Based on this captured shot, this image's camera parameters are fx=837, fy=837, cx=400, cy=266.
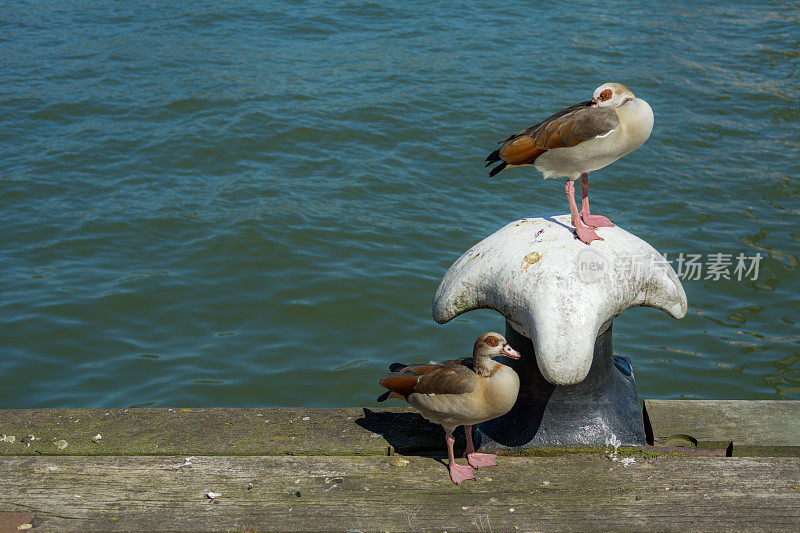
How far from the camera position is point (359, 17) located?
1630cm

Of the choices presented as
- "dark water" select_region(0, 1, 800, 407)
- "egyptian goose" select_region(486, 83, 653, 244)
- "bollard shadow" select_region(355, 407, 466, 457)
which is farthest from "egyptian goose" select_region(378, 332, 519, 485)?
"dark water" select_region(0, 1, 800, 407)

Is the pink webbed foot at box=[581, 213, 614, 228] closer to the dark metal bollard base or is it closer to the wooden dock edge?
the dark metal bollard base

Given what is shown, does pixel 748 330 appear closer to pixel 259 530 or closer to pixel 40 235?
pixel 259 530

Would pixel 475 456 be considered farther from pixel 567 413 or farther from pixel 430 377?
pixel 567 413

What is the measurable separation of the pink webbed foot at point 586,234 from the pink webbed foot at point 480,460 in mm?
1148

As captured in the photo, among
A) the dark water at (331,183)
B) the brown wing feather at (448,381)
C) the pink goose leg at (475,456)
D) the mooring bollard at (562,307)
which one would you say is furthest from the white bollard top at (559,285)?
the dark water at (331,183)

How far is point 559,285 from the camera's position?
3.88 m

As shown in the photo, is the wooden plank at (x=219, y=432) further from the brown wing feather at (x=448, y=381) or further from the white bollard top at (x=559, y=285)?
the white bollard top at (x=559, y=285)

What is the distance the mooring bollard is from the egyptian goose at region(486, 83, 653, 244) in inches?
7.4

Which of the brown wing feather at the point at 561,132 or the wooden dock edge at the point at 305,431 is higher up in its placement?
the brown wing feather at the point at 561,132

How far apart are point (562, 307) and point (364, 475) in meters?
1.21

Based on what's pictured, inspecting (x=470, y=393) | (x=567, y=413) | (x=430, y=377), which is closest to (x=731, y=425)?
(x=567, y=413)

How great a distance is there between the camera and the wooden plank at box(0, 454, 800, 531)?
3.58 metres

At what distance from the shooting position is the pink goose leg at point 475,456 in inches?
157
